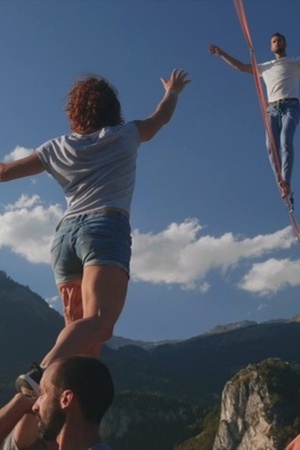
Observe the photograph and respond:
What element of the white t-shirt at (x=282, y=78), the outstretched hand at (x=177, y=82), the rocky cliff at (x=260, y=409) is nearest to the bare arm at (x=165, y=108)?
the outstretched hand at (x=177, y=82)

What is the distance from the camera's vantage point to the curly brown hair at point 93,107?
5.03 m

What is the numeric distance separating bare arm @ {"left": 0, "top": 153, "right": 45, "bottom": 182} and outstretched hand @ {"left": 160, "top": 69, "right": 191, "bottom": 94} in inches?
41.6

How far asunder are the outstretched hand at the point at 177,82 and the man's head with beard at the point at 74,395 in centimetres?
243

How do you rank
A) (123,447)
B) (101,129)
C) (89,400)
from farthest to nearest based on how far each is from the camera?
(123,447)
(101,129)
(89,400)

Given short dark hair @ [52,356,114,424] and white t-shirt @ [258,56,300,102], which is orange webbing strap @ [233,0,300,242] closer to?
white t-shirt @ [258,56,300,102]

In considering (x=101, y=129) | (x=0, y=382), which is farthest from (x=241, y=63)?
(x=0, y=382)

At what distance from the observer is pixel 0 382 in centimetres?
16075

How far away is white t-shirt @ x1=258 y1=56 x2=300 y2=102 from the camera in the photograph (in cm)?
1011

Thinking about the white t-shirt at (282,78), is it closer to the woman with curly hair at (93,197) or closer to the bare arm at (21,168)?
the woman with curly hair at (93,197)

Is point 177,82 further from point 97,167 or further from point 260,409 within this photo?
point 260,409

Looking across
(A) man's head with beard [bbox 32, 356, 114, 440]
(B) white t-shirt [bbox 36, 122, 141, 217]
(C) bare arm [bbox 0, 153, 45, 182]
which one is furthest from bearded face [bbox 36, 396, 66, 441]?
(C) bare arm [bbox 0, 153, 45, 182]

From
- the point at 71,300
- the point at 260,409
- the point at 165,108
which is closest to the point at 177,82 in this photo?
the point at 165,108

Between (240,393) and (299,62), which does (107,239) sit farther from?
(240,393)

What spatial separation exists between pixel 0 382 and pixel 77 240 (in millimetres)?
162518
